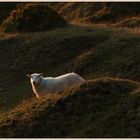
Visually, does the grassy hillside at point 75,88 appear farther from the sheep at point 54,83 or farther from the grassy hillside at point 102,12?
the grassy hillside at point 102,12

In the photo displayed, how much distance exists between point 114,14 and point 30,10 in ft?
22.0

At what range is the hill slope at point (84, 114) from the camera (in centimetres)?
1285

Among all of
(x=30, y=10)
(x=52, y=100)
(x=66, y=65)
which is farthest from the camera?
(x=30, y=10)

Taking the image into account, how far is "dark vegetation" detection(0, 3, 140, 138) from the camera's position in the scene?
1319cm

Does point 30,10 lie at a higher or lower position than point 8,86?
higher

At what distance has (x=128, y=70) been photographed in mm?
20266

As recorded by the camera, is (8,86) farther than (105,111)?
Yes

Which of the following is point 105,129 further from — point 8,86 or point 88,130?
point 8,86

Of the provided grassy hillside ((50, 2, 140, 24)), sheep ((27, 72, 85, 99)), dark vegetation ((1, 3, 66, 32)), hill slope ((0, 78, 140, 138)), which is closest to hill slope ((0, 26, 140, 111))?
dark vegetation ((1, 3, 66, 32))

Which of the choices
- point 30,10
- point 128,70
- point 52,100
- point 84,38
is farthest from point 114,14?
point 52,100

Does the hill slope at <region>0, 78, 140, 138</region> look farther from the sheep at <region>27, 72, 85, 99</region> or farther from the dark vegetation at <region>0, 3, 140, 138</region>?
the sheep at <region>27, 72, 85, 99</region>

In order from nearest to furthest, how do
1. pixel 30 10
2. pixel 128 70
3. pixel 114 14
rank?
pixel 128 70 < pixel 30 10 < pixel 114 14

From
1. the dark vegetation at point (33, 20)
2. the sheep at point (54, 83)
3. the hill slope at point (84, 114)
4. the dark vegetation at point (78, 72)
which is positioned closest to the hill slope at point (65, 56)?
the dark vegetation at point (78, 72)

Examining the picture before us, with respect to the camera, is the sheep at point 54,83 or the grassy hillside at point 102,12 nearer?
the sheep at point 54,83
